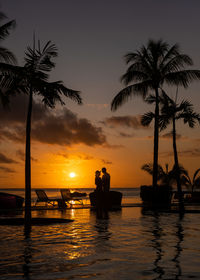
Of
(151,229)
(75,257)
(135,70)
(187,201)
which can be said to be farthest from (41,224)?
(187,201)

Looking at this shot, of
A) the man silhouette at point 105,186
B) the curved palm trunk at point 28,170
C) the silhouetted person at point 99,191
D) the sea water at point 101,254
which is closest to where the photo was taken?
the sea water at point 101,254

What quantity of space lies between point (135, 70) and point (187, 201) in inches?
421

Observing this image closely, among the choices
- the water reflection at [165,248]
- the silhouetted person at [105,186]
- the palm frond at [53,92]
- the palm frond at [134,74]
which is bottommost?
the water reflection at [165,248]

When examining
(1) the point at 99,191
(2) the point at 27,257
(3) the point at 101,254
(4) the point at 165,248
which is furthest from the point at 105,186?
(2) the point at 27,257

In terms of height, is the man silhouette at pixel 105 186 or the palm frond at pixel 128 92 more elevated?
the palm frond at pixel 128 92

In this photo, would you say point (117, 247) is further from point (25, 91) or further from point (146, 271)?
point (25, 91)

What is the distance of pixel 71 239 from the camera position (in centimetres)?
989

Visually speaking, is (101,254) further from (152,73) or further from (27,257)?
(152,73)

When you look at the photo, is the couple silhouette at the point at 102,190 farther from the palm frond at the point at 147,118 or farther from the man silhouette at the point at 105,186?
the palm frond at the point at 147,118

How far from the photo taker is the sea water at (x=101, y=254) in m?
5.92

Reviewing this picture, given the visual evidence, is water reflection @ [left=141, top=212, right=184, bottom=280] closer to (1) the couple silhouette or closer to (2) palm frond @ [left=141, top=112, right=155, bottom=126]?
(1) the couple silhouette

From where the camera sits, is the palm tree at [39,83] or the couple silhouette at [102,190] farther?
the couple silhouette at [102,190]

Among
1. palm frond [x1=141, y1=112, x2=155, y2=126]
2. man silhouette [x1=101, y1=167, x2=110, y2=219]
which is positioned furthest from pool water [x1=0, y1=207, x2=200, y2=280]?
palm frond [x1=141, y1=112, x2=155, y2=126]

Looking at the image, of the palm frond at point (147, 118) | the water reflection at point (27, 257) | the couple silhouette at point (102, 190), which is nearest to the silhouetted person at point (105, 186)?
the couple silhouette at point (102, 190)
